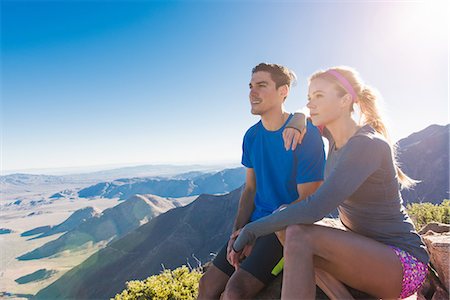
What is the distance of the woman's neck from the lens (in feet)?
11.3

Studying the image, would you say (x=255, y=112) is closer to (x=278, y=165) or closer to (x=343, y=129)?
(x=278, y=165)

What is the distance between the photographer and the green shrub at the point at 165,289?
789 cm

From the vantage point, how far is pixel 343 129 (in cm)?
347

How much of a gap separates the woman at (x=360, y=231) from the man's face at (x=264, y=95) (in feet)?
6.24

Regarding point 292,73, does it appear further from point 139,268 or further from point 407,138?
point 407,138

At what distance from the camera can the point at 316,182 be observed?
4.30 meters

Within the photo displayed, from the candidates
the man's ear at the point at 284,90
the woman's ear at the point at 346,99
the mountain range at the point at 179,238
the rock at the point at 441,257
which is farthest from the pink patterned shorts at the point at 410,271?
the mountain range at the point at 179,238

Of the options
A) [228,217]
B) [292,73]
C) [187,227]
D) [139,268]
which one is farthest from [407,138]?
[292,73]

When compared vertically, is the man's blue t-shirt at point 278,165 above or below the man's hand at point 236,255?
above

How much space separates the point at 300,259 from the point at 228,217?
110m

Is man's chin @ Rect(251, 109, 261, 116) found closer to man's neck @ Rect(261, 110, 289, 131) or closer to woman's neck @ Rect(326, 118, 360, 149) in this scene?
man's neck @ Rect(261, 110, 289, 131)

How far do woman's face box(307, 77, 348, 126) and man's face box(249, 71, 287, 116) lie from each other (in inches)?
55.6

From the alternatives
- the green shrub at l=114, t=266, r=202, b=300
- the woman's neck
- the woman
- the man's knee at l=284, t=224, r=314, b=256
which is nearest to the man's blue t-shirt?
the woman's neck

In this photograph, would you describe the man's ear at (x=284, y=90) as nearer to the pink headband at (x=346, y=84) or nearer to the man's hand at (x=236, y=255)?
the pink headband at (x=346, y=84)
